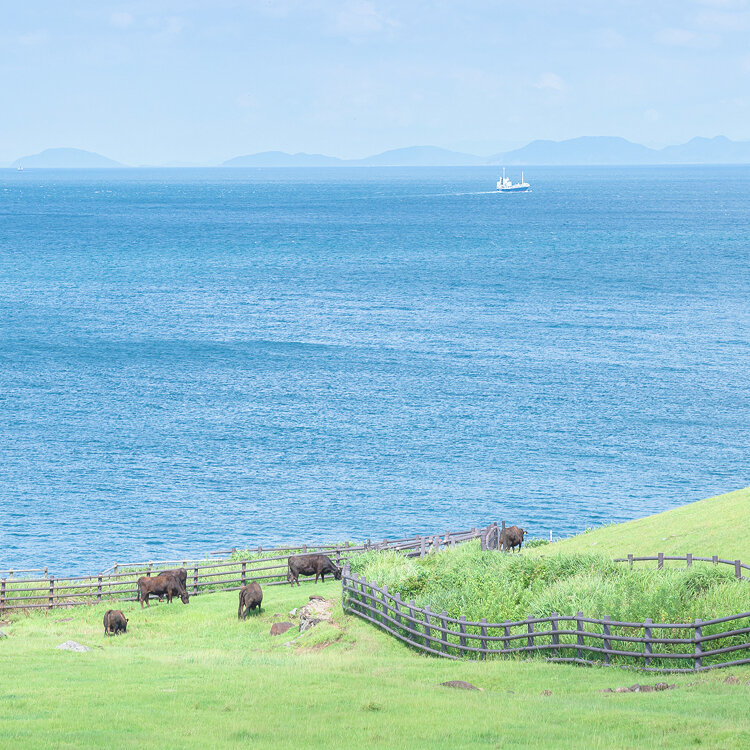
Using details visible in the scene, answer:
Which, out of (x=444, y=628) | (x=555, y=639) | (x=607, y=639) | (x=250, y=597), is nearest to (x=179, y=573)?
(x=250, y=597)

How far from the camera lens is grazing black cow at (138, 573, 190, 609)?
3228 centimetres

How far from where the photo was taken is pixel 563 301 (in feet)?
422

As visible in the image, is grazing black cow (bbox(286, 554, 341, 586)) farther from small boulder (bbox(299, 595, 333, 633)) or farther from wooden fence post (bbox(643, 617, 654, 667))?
wooden fence post (bbox(643, 617, 654, 667))

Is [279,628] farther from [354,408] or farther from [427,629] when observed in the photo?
[354,408]

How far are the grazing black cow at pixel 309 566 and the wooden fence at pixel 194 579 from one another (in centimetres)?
45

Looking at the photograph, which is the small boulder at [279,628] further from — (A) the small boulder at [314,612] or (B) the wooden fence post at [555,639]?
(B) the wooden fence post at [555,639]

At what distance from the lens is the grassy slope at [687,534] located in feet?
101

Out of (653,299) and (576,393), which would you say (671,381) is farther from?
(653,299)

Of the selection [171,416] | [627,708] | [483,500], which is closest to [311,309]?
[171,416]

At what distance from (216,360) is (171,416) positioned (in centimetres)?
1957

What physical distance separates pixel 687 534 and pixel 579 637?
11556mm

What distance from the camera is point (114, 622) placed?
29.2 m

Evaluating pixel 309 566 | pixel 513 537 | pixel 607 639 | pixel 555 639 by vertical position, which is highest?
pixel 607 639

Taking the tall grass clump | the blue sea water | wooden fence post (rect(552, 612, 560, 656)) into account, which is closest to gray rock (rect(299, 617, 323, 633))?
the tall grass clump
